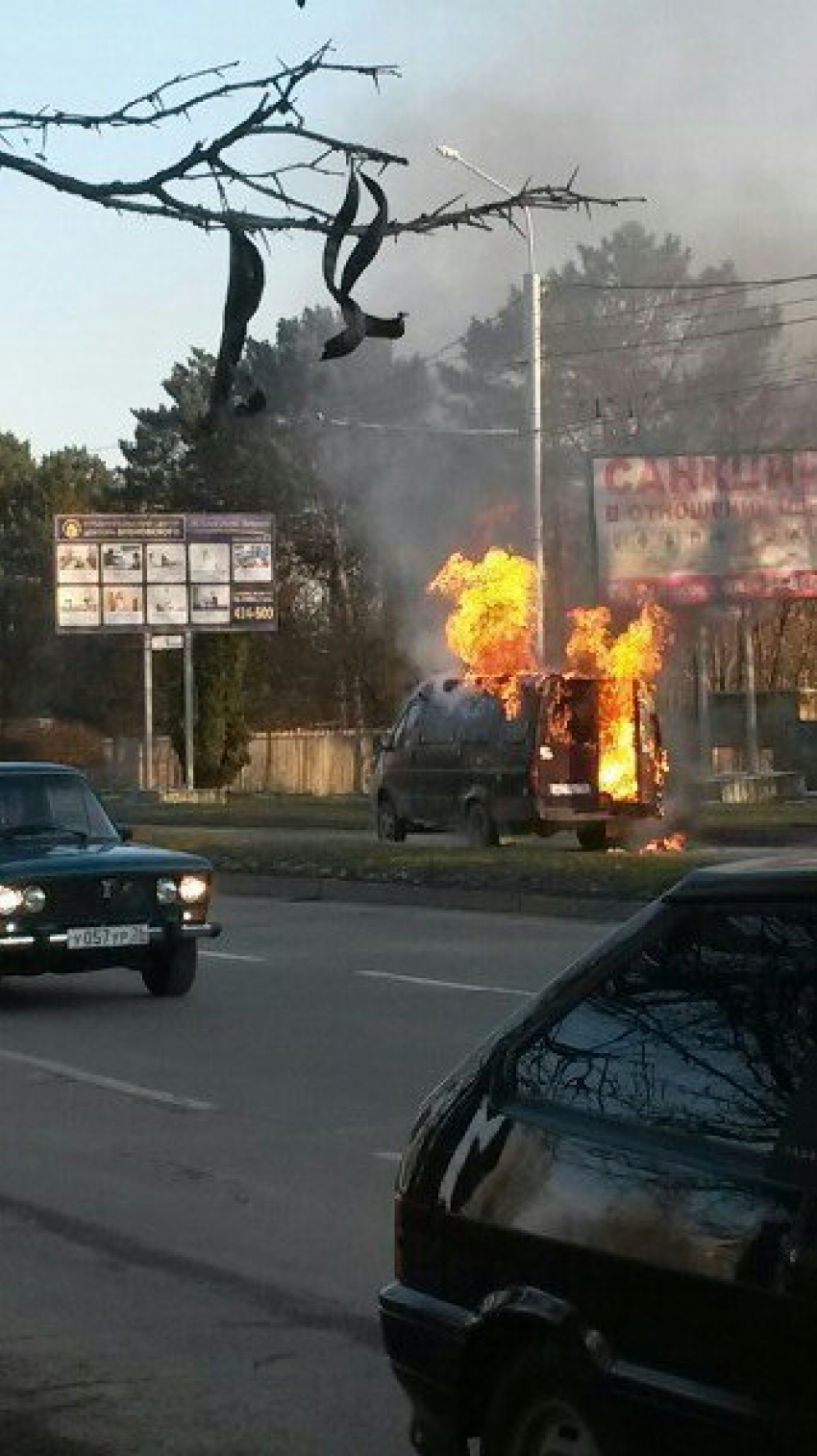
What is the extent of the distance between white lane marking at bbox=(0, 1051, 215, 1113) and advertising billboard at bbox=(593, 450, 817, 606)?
36.1 metres

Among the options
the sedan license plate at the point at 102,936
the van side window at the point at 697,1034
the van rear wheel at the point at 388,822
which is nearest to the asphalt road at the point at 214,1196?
the sedan license plate at the point at 102,936

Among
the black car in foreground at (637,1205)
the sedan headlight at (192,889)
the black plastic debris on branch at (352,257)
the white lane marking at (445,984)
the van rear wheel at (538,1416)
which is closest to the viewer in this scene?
the black car in foreground at (637,1205)

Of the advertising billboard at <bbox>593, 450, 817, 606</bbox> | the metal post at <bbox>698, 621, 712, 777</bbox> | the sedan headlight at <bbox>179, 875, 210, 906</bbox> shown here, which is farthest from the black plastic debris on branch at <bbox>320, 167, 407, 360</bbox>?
the metal post at <bbox>698, 621, 712, 777</bbox>

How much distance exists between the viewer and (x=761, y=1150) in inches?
177

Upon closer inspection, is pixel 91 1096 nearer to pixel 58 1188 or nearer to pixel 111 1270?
pixel 58 1188

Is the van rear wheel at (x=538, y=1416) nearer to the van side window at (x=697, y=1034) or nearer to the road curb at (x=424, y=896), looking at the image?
the van side window at (x=697, y=1034)

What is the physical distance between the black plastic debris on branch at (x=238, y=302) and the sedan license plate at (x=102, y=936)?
11.0 meters

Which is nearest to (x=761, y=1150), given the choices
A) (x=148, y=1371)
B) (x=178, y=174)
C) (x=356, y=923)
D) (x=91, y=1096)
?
(x=178, y=174)

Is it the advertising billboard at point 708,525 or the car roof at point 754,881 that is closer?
the car roof at point 754,881

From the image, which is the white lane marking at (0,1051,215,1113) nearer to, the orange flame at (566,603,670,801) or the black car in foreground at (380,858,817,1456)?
the black car in foreground at (380,858,817,1456)

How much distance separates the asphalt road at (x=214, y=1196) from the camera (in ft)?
23.0

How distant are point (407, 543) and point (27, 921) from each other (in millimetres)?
54391

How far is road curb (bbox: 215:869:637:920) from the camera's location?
80.1ft

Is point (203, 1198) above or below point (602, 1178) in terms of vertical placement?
below
